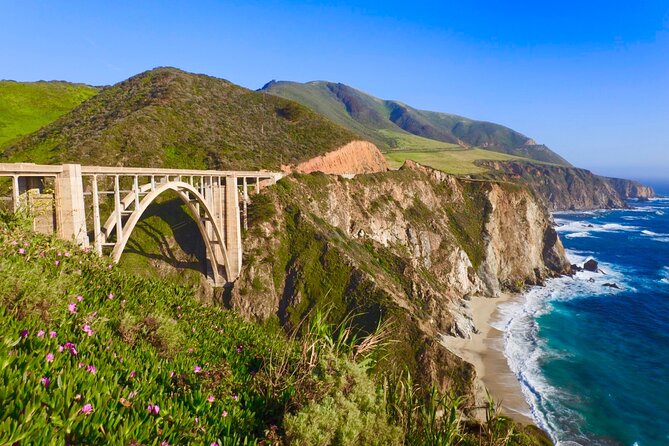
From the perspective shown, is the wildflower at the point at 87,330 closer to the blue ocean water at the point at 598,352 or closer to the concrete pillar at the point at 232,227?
the concrete pillar at the point at 232,227

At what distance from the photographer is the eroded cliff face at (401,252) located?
43281 millimetres

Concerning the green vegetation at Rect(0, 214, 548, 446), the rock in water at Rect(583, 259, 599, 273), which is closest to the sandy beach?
the green vegetation at Rect(0, 214, 548, 446)

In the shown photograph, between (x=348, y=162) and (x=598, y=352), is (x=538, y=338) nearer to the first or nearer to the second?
(x=598, y=352)

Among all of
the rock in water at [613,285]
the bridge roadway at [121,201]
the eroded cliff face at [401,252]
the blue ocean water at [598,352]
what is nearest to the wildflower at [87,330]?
the bridge roadway at [121,201]

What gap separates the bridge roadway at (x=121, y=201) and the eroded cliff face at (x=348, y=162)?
41.2 feet

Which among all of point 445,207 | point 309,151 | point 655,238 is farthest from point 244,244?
point 655,238

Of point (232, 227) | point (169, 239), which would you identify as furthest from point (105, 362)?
point (169, 239)

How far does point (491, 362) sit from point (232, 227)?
35778mm

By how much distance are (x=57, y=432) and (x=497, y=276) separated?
83.2m

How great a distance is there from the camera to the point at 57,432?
3.72 m

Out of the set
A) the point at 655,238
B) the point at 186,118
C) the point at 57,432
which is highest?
the point at 186,118

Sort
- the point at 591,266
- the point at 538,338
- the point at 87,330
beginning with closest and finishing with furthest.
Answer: the point at 87,330 < the point at 538,338 < the point at 591,266

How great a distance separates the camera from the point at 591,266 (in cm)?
8656

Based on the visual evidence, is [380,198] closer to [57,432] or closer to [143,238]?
[143,238]
